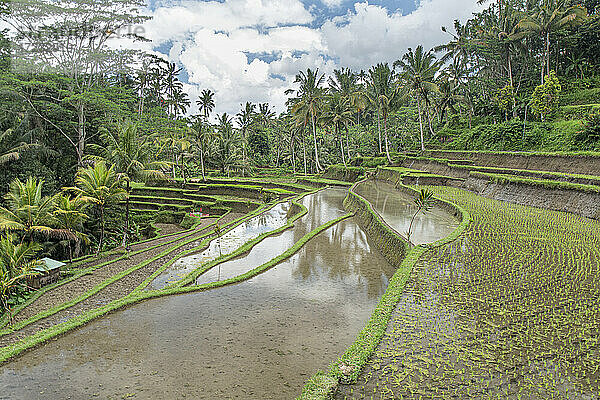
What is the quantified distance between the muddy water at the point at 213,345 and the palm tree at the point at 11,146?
1277cm

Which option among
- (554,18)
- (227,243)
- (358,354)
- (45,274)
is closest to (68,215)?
(45,274)

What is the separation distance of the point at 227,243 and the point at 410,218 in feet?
23.2

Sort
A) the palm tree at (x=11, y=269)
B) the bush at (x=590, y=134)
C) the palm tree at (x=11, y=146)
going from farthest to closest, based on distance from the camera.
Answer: the bush at (x=590, y=134) < the palm tree at (x=11, y=146) < the palm tree at (x=11, y=269)

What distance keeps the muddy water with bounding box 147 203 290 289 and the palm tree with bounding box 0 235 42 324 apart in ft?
10.4

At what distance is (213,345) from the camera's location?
549cm

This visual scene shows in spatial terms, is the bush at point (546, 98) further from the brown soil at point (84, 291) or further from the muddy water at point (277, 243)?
the brown soil at point (84, 291)

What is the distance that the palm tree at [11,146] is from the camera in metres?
14.9

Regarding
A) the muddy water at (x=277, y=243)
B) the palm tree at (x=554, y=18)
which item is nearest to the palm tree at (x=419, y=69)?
the palm tree at (x=554, y=18)

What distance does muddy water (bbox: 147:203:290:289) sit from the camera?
9477 mm

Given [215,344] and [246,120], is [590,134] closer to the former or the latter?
[215,344]

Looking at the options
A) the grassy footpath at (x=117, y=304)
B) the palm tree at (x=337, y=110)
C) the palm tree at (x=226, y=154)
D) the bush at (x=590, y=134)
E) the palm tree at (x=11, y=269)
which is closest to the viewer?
the grassy footpath at (x=117, y=304)

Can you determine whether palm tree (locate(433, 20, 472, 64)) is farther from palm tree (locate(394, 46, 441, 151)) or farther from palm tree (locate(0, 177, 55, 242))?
palm tree (locate(0, 177, 55, 242))

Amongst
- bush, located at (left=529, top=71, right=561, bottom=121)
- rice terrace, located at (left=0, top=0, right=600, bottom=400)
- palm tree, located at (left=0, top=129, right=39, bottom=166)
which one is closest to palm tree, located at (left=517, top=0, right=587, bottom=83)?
rice terrace, located at (left=0, top=0, right=600, bottom=400)

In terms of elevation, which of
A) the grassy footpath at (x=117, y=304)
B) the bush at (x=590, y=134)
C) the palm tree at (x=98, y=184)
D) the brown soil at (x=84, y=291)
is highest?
the bush at (x=590, y=134)
